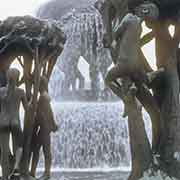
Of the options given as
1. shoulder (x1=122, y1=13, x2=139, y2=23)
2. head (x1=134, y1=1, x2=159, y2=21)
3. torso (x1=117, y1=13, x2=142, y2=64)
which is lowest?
torso (x1=117, y1=13, x2=142, y2=64)

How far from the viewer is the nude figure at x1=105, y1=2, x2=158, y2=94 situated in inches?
285

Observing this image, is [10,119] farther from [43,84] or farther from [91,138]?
[91,138]

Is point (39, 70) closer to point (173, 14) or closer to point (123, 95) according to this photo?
point (123, 95)

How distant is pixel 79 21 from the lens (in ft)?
70.9

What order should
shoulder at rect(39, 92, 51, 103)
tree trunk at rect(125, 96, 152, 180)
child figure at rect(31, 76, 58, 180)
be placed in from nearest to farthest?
tree trunk at rect(125, 96, 152, 180) < child figure at rect(31, 76, 58, 180) < shoulder at rect(39, 92, 51, 103)

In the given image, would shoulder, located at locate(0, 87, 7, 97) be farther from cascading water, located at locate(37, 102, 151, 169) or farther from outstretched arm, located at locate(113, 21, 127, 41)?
cascading water, located at locate(37, 102, 151, 169)

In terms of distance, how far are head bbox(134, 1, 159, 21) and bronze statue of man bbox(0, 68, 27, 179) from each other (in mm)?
2013

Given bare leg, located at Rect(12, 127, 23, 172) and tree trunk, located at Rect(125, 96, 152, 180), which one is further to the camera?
bare leg, located at Rect(12, 127, 23, 172)

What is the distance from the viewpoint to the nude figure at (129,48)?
23.7 feet

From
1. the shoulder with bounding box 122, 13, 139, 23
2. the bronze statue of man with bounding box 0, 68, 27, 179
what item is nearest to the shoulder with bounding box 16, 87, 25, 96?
the bronze statue of man with bounding box 0, 68, 27, 179

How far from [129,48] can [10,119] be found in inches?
82.1

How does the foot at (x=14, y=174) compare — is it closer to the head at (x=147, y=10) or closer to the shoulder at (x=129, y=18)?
the shoulder at (x=129, y=18)

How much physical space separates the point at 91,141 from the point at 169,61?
840cm

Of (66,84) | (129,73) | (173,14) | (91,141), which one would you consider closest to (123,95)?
(129,73)
